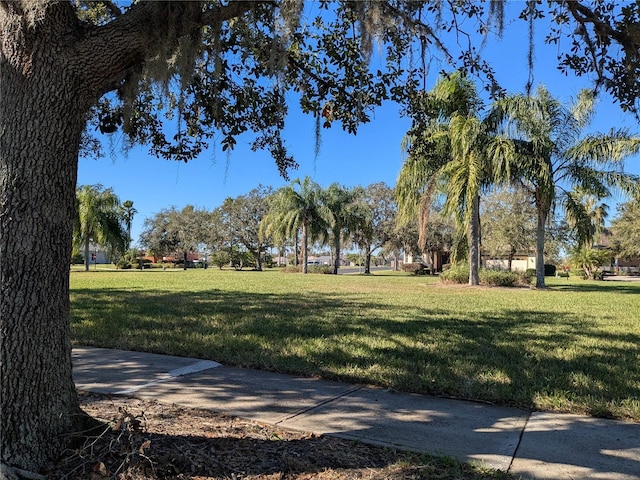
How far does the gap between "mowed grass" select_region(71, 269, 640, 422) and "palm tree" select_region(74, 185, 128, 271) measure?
1167 inches

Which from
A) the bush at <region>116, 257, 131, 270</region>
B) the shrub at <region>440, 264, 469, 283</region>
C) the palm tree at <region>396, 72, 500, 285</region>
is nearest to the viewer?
the palm tree at <region>396, 72, 500, 285</region>

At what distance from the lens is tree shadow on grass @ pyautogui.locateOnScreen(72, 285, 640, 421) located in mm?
5000

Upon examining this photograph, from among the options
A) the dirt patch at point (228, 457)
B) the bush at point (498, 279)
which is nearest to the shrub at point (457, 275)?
the bush at point (498, 279)

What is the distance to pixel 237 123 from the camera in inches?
232

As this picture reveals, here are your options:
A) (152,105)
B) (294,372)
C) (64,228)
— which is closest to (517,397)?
(294,372)

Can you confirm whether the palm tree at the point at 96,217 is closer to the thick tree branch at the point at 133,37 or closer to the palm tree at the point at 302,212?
the palm tree at the point at 302,212

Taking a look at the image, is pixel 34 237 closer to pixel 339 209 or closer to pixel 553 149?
pixel 553 149

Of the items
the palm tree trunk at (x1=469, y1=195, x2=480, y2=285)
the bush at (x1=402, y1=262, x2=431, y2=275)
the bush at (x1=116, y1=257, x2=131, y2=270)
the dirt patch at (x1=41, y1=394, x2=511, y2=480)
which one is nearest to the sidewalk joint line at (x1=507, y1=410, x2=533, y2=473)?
the dirt patch at (x1=41, y1=394, x2=511, y2=480)

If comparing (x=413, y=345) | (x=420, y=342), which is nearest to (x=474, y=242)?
(x=420, y=342)

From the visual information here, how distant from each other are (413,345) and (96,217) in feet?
125

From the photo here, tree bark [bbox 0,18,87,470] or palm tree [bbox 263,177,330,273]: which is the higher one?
palm tree [bbox 263,177,330,273]

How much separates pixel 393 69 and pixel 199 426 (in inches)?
169

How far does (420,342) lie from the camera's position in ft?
23.5

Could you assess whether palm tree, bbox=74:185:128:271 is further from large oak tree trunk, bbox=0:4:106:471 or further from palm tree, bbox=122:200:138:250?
large oak tree trunk, bbox=0:4:106:471
